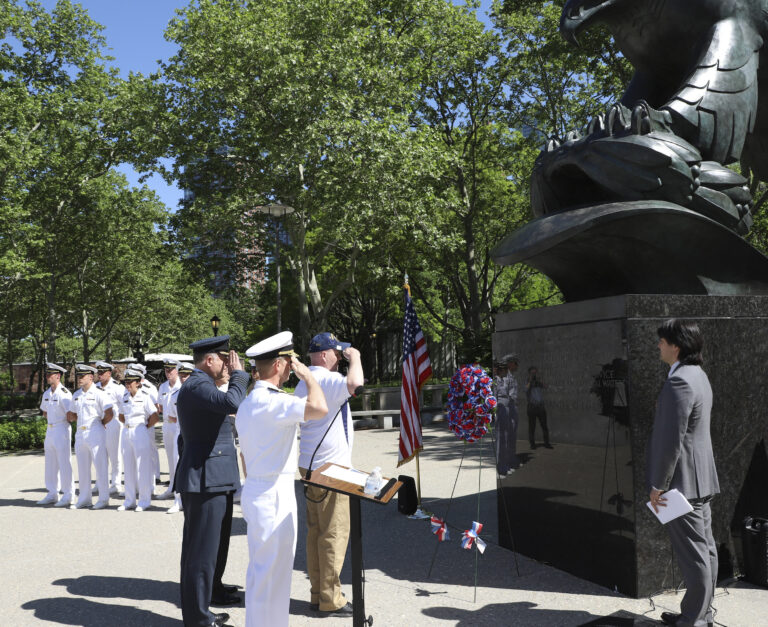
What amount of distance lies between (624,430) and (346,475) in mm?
2268

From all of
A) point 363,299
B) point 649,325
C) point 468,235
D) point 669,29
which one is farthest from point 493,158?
point 649,325

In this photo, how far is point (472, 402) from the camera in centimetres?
626

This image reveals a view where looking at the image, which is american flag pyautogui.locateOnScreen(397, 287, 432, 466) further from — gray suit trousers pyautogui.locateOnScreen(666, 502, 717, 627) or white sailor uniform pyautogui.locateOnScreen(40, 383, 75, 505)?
white sailor uniform pyautogui.locateOnScreen(40, 383, 75, 505)

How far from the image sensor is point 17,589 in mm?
6141

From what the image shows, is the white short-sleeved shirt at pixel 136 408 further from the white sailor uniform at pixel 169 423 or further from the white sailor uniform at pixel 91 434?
the white sailor uniform at pixel 169 423

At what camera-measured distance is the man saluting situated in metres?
4.87

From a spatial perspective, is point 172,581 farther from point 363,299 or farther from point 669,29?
point 363,299

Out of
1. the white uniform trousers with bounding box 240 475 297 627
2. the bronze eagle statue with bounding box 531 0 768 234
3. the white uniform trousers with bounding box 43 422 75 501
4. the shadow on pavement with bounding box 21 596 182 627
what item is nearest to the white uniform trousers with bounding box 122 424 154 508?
the white uniform trousers with bounding box 43 422 75 501

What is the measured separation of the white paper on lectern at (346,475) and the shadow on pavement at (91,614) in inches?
80.8

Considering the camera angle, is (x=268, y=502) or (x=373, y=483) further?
(x=268, y=502)

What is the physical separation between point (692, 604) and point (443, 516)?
4114 mm

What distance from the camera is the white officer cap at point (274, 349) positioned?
4277 mm

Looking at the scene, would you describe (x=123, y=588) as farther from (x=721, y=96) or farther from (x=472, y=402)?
(x=721, y=96)

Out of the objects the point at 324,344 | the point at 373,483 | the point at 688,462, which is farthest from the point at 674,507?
the point at 324,344
